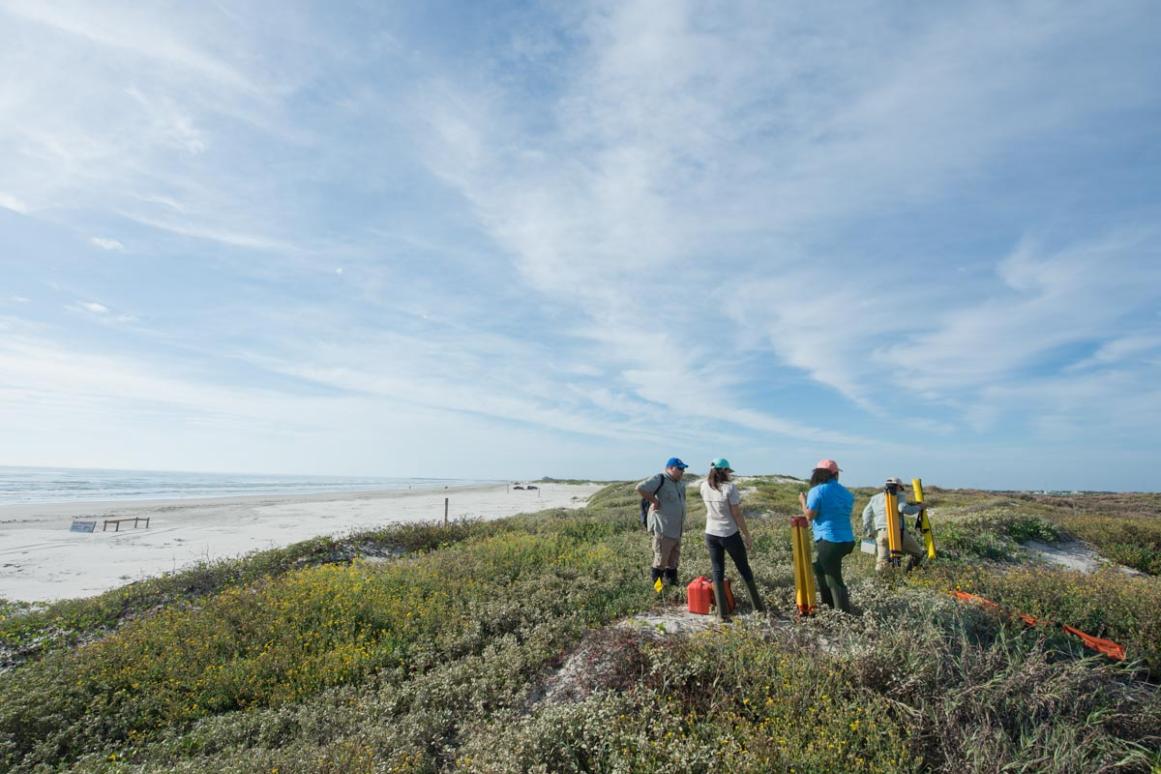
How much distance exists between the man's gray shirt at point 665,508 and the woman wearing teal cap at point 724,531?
137cm

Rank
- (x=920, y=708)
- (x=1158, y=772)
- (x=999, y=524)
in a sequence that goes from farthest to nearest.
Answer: (x=999, y=524), (x=920, y=708), (x=1158, y=772)

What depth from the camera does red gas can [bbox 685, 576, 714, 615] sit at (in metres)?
7.96

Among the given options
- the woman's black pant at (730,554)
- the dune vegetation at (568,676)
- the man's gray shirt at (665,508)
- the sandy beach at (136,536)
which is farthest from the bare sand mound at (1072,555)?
the sandy beach at (136,536)

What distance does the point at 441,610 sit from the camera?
920cm

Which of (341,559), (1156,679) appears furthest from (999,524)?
(341,559)

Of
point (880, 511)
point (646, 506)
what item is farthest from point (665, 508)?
point (880, 511)

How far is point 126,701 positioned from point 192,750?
78.9 inches

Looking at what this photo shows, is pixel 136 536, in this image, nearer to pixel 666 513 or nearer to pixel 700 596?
pixel 666 513

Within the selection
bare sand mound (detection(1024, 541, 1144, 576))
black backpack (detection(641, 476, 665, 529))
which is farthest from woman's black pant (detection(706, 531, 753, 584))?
bare sand mound (detection(1024, 541, 1144, 576))

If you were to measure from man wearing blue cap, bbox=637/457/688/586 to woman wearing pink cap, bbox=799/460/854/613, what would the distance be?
7.44ft

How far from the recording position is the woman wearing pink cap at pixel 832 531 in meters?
7.00

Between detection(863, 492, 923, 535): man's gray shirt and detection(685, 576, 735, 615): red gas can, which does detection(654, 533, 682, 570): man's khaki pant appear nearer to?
detection(685, 576, 735, 615): red gas can

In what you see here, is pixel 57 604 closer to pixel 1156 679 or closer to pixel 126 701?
pixel 126 701

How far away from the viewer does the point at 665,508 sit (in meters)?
9.01
